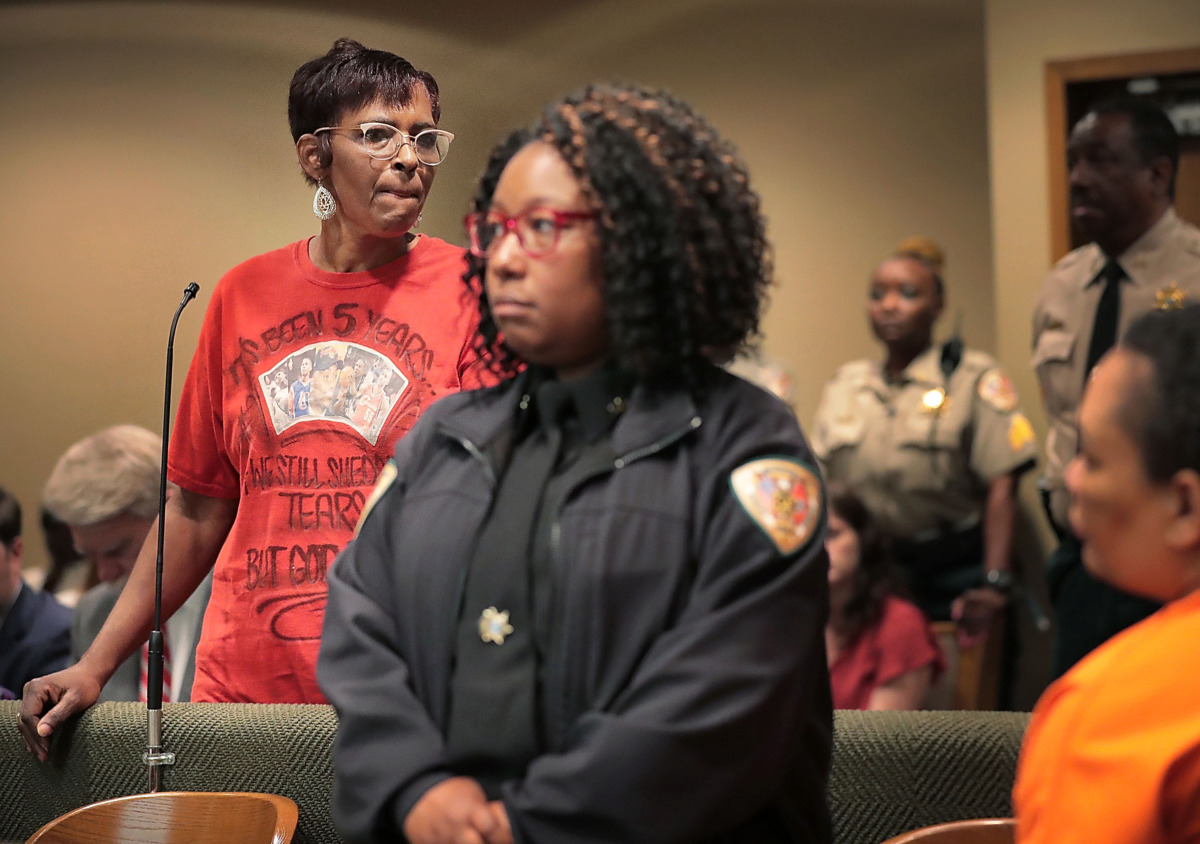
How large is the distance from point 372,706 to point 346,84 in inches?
41.0

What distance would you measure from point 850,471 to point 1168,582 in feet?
10.7

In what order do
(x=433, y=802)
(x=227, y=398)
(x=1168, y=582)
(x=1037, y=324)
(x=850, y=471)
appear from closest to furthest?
(x=1168, y=582), (x=433, y=802), (x=227, y=398), (x=1037, y=324), (x=850, y=471)

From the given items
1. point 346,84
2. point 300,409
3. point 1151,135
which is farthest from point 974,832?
point 1151,135

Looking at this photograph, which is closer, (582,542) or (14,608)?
(582,542)

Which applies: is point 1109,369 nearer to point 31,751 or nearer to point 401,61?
point 401,61

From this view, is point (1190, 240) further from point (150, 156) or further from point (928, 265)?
point (150, 156)

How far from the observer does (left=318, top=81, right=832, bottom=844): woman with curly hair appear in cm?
122

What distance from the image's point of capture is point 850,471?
4.36m

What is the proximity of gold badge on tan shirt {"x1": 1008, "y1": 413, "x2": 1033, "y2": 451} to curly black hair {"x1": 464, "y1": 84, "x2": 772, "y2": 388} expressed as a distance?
3.00m

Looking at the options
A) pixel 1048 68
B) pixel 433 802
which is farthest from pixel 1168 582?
pixel 1048 68

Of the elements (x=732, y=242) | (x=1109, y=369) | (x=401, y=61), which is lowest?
(x=1109, y=369)

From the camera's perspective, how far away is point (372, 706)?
1302 millimetres

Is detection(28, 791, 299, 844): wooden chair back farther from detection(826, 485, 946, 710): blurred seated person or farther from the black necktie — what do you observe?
the black necktie

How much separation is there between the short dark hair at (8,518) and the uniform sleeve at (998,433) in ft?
8.98
